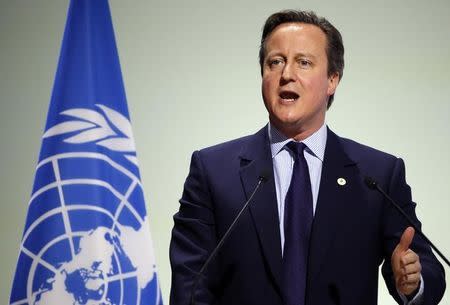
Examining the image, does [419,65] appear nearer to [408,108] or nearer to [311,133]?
[408,108]

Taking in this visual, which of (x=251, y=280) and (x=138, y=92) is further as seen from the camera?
(x=138, y=92)

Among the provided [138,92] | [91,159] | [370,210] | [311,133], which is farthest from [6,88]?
[370,210]

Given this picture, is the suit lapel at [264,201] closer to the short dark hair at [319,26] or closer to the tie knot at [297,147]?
the tie knot at [297,147]

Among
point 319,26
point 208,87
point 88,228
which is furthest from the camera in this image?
point 208,87

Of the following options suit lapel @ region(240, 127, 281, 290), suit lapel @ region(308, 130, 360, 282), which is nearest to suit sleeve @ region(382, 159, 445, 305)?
suit lapel @ region(308, 130, 360, 282)

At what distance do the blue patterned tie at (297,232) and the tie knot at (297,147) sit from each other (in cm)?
1

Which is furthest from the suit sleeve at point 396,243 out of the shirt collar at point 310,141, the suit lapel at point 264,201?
the suit lapel at point 264,201

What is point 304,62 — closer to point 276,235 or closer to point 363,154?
point 363,154

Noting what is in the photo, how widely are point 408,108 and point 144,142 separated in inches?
50.5

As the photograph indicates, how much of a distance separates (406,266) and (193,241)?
582 millimetres

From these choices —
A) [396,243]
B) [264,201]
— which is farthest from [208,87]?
[396,243]

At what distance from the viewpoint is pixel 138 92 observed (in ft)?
9.01

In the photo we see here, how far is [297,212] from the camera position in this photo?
158 cm

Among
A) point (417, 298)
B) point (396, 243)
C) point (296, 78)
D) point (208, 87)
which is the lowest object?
point (417, 298)
